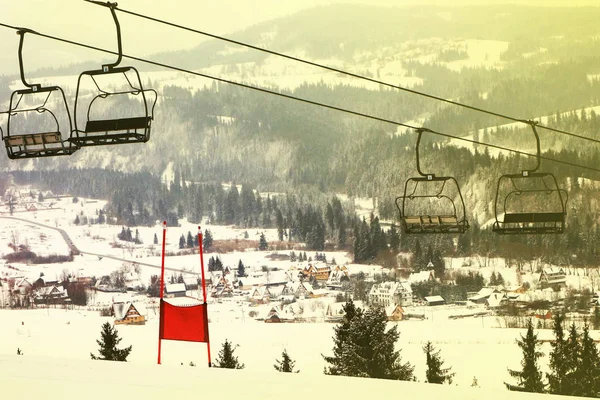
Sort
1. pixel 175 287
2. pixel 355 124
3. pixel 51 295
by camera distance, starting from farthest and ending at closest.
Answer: pixel 355 124, pixel 175 287, pixel 51 295

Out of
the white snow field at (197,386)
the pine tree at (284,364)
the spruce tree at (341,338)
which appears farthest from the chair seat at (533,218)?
the pine tree at (284,364)

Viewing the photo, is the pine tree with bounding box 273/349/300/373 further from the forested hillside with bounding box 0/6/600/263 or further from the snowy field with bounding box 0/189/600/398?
the forested hillside with bounding box 0/6/600/263

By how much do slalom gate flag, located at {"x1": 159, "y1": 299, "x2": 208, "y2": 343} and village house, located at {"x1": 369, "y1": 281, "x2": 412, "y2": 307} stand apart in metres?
9.29

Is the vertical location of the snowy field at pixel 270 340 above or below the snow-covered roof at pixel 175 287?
below

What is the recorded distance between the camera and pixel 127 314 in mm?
18609

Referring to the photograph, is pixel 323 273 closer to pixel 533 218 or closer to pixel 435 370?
pixel 435 370

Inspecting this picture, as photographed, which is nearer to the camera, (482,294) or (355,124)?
(482,294)

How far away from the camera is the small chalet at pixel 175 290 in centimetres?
1916

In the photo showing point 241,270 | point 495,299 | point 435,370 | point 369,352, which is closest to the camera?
point 369,352

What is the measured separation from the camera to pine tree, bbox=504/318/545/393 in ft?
52.9

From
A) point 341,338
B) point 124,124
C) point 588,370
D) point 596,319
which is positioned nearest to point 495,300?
point 596,319

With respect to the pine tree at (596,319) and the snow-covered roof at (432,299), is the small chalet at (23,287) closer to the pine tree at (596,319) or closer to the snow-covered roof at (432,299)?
the snow-covered roof at (432,299)

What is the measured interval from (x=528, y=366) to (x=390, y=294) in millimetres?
3308

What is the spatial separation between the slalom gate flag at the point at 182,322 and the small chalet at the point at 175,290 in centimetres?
995
